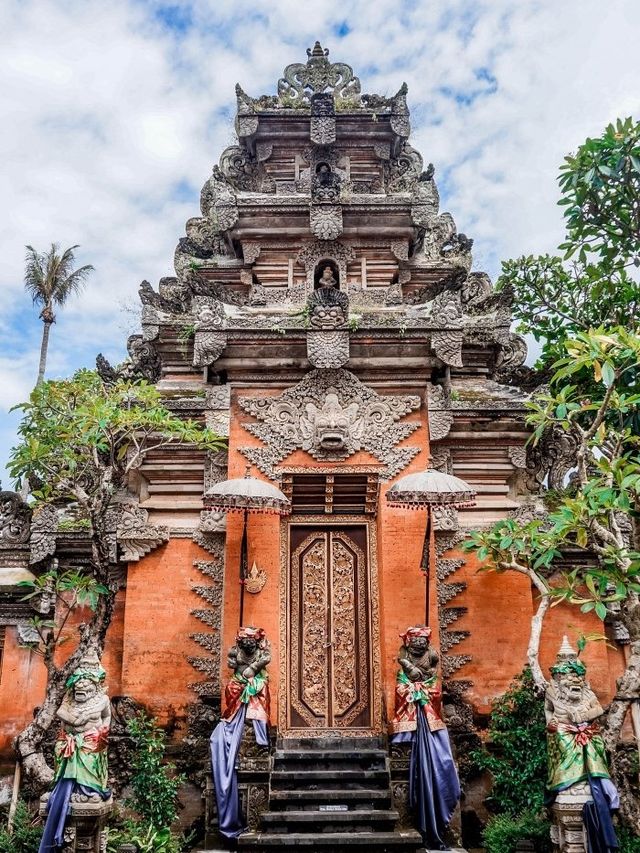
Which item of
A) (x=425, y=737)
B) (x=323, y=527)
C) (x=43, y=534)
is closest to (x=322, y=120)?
(x=323, y=527)

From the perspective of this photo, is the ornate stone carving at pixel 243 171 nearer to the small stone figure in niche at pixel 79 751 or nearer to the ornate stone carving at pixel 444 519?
the ornate stone carving at pixel 444 519

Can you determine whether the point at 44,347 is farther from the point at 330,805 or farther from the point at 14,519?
the point at 330,805

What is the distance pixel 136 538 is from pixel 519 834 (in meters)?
5.37

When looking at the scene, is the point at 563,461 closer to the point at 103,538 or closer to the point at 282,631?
the point at 282,631

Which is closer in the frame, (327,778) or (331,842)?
(331,842)

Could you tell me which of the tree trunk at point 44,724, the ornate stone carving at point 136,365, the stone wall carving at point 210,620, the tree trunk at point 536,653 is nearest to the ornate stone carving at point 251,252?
the ornate stone carving at point 136,365

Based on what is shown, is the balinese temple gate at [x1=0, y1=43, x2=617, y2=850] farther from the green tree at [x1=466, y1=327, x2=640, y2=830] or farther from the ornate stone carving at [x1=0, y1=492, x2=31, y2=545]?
the green tree at [x1=466, y1=327, x2=640, y2=830]

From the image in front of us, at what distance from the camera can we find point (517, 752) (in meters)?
7.85

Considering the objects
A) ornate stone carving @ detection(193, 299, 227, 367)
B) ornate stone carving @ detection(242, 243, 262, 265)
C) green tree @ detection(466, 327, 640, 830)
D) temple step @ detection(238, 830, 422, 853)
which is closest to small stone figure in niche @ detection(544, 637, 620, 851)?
green tree @ detection(466, 327, 640, 830)

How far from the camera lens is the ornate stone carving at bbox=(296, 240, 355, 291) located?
11.1 metres

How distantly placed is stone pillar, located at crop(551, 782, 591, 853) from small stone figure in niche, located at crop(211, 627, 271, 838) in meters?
2.98

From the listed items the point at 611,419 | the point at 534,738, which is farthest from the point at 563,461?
the point at 534,738

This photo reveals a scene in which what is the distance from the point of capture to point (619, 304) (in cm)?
1124

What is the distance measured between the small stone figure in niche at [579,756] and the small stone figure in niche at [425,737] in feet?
3.46
